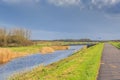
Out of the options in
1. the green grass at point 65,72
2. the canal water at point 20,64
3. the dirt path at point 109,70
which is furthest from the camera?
the canal water at point 20,64

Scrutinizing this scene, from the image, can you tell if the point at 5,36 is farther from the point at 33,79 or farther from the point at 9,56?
the point at 33,79

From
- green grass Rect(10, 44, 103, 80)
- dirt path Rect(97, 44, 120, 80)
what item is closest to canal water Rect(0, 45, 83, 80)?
green grass Rect(10, 44, 103, 80)

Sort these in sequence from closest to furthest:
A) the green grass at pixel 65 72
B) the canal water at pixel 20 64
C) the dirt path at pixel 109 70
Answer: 1. the green grass at pixel 65 72
2. the dirt path at pixel 109 70
3. the canal water at pixel 20 64

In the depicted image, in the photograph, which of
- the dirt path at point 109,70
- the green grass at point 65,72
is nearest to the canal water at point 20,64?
the green grass at point 65,72

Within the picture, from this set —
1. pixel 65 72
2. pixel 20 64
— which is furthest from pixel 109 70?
pixel 20 64

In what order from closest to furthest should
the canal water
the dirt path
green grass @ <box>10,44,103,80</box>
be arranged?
1. green grass @ <box>10,44,103,80</box>
2. the dirt path
3. the canal water

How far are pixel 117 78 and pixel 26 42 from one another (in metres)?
109

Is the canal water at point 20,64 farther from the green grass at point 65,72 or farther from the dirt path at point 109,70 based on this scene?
the dirt path at point 109,70

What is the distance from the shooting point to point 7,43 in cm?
11481

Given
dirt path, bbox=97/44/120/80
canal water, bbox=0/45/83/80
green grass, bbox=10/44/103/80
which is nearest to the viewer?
green grass, bbox=10/44/103/80

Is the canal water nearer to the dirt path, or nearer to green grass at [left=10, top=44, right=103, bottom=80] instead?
green grass at [left=10, top=44, right=103, bottom=80]

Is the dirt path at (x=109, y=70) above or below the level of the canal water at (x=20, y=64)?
above

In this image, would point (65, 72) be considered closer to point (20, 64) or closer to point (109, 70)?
point (109, 70)

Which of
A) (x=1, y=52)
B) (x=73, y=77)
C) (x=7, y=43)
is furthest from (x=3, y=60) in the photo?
(x=7, y=43)
